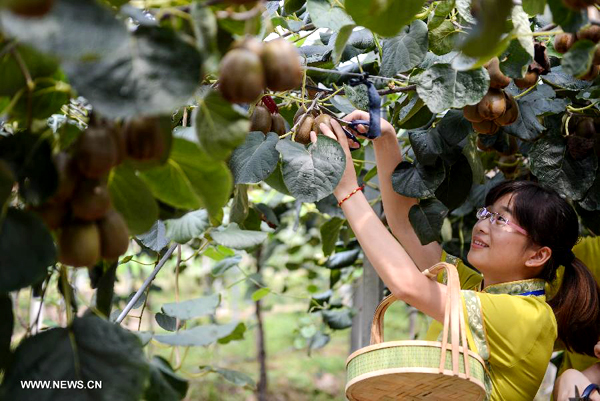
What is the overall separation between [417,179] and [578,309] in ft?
1.68

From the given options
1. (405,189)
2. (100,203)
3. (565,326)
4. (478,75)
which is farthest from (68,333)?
(565,326)

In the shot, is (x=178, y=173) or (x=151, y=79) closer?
(x=151, y=79)

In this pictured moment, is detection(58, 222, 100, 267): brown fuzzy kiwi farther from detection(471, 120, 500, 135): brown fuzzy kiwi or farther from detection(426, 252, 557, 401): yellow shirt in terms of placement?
detection(426, 252, 557, 401): yellow shirt

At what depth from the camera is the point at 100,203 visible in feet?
2.15

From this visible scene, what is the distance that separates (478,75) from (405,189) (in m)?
0.39

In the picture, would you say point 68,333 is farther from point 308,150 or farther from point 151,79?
point 308,150

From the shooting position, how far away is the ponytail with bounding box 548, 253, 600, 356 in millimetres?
1636

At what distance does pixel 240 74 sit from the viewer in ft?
2.16

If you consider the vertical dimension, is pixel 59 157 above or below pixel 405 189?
above

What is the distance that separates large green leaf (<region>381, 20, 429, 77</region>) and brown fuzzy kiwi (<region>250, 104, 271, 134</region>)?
242mm

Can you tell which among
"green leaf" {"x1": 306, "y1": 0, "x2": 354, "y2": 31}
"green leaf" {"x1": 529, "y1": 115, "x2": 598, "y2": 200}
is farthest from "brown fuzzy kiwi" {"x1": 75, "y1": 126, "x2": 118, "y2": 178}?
"green leaf" {"x1": 529, "y1": 115, "x2": 598, "y2": 200}

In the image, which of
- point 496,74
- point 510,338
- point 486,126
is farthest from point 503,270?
point 496,74

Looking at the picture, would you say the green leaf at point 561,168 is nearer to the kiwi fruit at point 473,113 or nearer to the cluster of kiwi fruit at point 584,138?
the cluster of kiwi fruit at point 584,138

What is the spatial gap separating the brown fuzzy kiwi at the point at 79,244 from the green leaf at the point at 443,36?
829 mm
